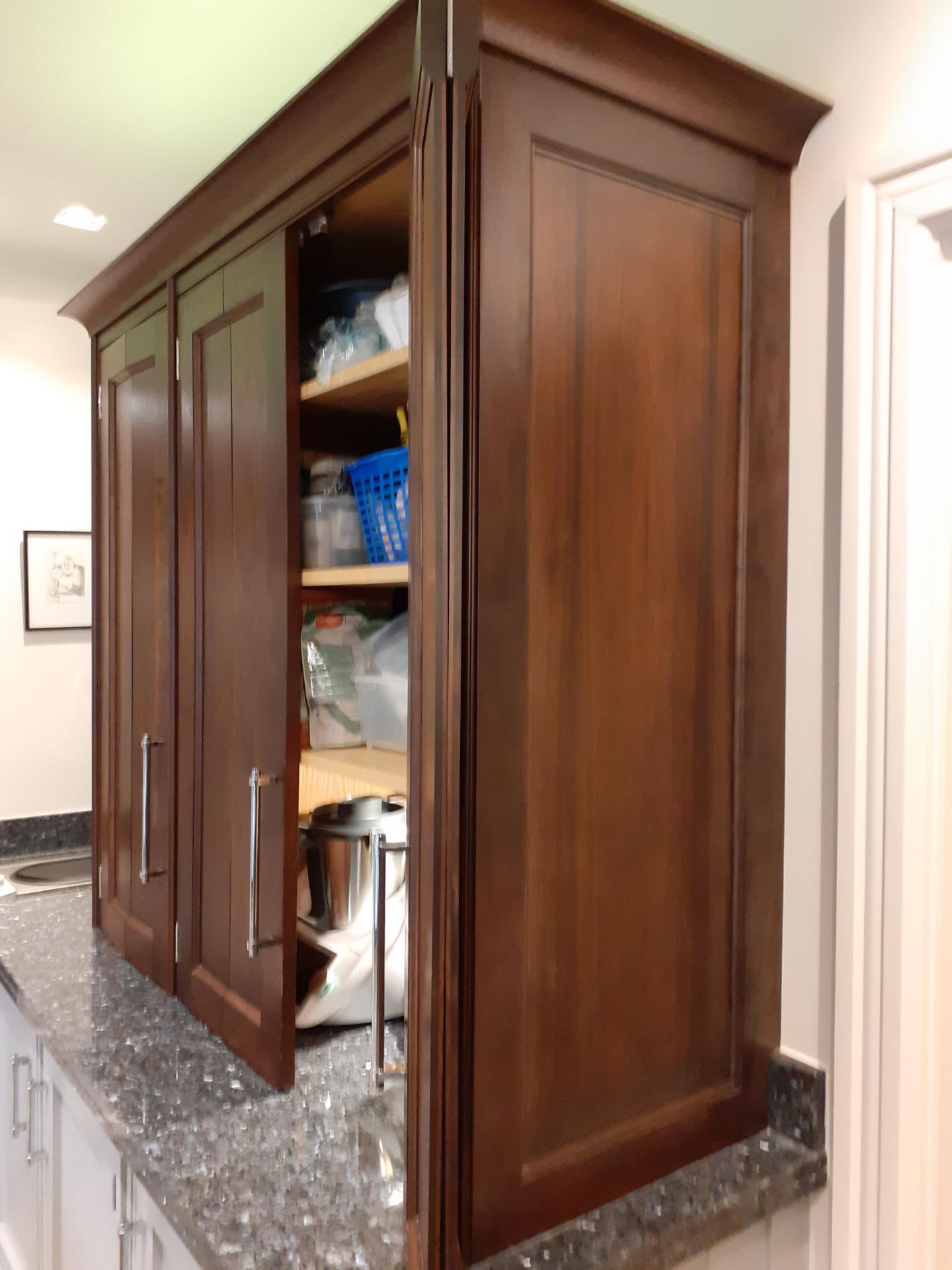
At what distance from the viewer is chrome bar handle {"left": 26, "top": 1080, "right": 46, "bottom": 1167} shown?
1754mm

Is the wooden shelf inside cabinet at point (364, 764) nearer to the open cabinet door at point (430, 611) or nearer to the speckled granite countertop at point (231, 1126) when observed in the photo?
→ the open cabinet door at point (430, 611)

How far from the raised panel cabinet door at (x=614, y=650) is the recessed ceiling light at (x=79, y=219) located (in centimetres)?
165

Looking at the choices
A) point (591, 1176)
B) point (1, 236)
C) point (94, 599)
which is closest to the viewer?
point (591, 1176)

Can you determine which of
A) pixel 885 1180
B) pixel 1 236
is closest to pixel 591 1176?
pixel 885 1180

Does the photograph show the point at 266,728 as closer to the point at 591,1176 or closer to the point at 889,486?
the point at 591,1176

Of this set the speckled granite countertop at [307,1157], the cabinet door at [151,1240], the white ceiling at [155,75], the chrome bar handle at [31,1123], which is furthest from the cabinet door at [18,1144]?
the white ceiling at [155,75]

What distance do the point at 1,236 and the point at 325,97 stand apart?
1.59 metres

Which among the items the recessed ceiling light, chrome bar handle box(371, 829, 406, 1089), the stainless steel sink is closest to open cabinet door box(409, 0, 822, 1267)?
chrome bar handle box(371, 829, 406, 1089)

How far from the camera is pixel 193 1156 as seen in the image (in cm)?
119

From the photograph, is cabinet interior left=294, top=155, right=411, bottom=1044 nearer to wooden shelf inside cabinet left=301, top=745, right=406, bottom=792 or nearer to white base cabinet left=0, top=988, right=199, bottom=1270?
wooden shelf inside cabinet left=301, top=745, right=406, bottom=792

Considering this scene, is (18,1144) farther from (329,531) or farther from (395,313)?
(395,313)

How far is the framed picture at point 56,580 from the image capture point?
106 inches

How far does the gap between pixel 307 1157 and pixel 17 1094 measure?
3.28 feet

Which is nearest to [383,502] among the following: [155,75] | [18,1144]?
[155,75]
